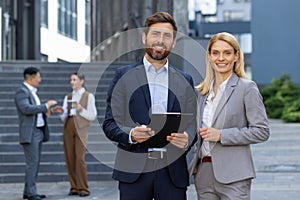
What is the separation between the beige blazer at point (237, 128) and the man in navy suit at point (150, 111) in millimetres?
195

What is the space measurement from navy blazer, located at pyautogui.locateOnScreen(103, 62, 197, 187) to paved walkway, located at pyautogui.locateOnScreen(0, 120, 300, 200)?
485 centimetres

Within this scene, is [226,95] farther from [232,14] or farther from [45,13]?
[232,14]

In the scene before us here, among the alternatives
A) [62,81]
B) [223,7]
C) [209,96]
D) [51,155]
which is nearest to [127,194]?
[209,96]

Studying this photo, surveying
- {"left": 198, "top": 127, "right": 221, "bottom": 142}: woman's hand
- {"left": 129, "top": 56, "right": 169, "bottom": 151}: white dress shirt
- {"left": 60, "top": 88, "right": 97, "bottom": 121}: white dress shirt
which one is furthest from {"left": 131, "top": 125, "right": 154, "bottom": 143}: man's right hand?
{"left": 60, "top": 88, "right": 97, "bottom": 121}: white dress shirt

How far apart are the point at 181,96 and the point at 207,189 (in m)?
0.61

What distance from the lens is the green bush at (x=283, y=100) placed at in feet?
71.6

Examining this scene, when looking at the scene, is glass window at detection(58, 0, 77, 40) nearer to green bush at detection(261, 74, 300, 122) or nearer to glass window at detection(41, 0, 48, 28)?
glass window at detection(41, 0, 48, 28)

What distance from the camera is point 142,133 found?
4215 millimetres

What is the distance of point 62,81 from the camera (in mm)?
16125

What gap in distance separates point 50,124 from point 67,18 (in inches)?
1132

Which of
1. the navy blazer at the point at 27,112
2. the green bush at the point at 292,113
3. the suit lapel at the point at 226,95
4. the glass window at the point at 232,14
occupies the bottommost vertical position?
the green bush at the point at 292,113

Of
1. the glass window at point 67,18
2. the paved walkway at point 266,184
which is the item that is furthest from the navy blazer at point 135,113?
the glass window at point 67,18

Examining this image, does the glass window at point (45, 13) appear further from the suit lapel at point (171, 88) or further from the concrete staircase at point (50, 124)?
the suit lapel at point (171, 88)

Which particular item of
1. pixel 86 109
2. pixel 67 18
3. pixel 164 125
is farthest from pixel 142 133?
pixel 67 18
